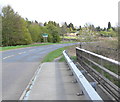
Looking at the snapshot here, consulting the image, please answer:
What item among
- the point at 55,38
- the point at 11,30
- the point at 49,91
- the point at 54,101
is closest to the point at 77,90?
the point at 49,91

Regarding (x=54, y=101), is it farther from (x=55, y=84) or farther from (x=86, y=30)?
(x=86, y=30)

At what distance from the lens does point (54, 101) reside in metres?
5.10

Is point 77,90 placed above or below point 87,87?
below

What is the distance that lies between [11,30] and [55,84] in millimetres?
52050

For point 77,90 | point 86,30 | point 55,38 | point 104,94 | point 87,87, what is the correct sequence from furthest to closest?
point 55,38 → point 86,30 → point 77,90 → point 104,94 → point 87,87

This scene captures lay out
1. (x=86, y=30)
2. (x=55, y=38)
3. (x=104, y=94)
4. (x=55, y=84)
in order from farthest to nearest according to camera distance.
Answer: (x=55, y=38) → (x=86, y=30) → (x=55, y=84) → (x=104, y=94)

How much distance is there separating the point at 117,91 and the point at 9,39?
55.8 metres

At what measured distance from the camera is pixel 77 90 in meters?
6.14

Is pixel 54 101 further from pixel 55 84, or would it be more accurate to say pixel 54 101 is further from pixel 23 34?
pixel 23 34

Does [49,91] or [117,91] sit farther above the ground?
[117,91]

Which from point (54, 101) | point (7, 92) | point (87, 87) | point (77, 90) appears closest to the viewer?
point (87, 87)

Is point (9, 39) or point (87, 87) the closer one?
point (87, 87)

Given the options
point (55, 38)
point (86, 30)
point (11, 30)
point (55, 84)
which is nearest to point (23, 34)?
point (11, 30)

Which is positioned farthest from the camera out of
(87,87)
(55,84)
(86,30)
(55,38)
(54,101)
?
(55,38)
